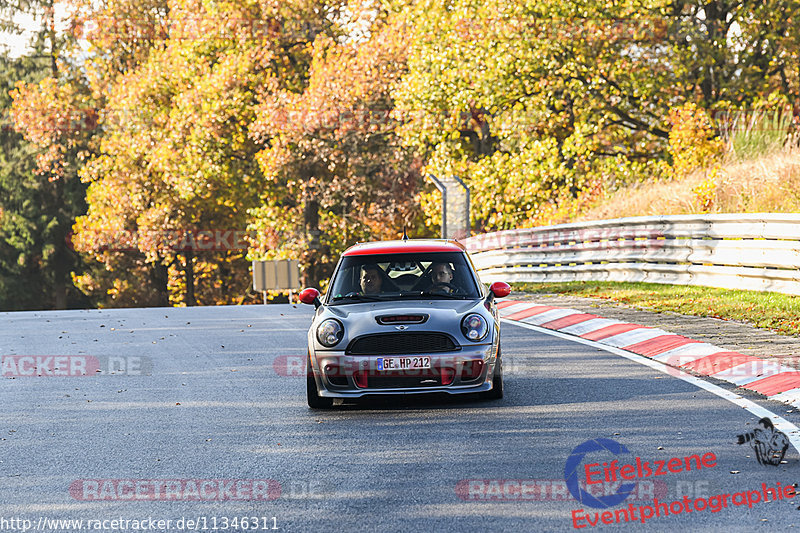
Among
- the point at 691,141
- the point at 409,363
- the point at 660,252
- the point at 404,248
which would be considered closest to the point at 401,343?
the point at 409,363

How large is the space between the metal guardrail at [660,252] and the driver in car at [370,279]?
22.9 ft

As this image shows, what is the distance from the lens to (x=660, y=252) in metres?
19.2

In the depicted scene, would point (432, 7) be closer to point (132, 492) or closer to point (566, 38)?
point (566, 38)

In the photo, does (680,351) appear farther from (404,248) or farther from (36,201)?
(36,201)

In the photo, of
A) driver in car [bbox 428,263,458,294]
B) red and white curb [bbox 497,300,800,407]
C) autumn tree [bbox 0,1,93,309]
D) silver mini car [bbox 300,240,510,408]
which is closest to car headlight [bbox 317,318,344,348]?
silver mini car [bbox 300,240,510,408]

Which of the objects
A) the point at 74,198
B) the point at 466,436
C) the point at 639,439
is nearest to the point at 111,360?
the point at 466,436

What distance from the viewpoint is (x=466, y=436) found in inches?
321

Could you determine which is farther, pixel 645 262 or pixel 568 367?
Result: pixel 645 262

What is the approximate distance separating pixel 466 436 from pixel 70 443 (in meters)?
3.00

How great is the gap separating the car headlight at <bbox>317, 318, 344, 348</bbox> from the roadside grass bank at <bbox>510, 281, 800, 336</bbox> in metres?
5.78

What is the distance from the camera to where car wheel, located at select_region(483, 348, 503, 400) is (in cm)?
957

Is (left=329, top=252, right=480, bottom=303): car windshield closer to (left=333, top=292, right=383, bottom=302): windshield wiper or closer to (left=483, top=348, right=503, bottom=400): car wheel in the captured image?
(left=333, top=292, right=383, bottom=302): windshield wiper

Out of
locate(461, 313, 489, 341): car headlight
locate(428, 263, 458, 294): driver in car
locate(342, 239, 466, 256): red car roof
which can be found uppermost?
locate(342, 239, 466, 256): red car roof

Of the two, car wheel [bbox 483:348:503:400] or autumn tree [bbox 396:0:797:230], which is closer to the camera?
car wheel [bbox 483:348:503:400]
